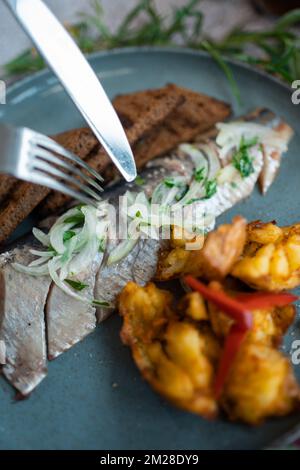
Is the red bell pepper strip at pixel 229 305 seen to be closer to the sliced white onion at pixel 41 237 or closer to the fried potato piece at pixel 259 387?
the fried potato piece at pixel 259 387

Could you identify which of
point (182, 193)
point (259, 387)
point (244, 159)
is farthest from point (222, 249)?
point (244, 159)

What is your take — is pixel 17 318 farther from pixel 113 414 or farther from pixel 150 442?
pixel 150 442

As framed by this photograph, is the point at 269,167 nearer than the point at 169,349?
No

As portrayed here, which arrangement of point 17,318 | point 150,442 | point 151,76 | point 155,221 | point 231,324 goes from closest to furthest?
1. point 231,324
2. point 150,442
3. point 17,318
4. point 155,221
5. point 151,76

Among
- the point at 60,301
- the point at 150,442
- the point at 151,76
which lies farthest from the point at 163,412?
the point at 151,76

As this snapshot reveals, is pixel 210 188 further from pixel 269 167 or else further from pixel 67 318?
pixel 67 318
